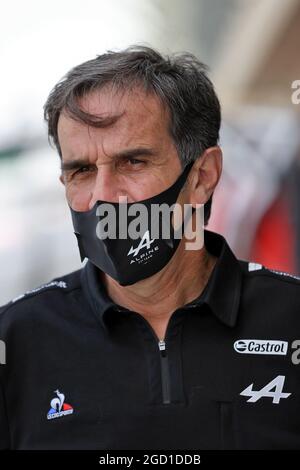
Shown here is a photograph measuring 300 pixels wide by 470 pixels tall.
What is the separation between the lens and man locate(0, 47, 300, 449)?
1.87 meters

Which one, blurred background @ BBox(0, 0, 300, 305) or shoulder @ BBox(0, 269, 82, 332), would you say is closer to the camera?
shoulder @ BBox(0, 269, 82, 332)

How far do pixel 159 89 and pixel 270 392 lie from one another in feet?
2.74

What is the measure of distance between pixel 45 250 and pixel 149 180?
1.92m

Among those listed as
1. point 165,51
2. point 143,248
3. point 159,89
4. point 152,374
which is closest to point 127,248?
point 143,248

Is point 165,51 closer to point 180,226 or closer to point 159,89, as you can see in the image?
point 159,89

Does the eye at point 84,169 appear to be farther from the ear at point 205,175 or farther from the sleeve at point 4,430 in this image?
the sleeve at point 4,430

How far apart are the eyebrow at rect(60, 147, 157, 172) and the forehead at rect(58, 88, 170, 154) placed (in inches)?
0.8

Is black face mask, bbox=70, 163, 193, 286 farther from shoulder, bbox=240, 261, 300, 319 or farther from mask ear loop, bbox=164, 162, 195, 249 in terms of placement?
shoulder, bbox=240, 261, 300, 319

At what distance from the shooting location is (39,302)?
6.75 ft

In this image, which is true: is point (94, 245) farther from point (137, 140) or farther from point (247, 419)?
point (247, 419)

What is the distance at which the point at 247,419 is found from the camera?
188 cm

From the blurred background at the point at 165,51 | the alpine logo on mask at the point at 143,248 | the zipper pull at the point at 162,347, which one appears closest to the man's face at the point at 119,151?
the alpine logo on mask at the point at 143,248

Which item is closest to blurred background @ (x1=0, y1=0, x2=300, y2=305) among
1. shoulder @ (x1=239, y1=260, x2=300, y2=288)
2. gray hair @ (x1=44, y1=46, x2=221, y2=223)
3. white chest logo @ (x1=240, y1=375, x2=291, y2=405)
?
shoulder @ (x1=239, y1=260, x2=300, y2=288)

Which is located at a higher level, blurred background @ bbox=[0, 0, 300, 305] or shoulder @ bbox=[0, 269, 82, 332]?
blurred background @ bbox=[0, 0, 300, 305]
